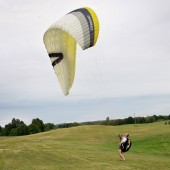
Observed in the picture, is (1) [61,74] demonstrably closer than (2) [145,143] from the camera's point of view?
Yes

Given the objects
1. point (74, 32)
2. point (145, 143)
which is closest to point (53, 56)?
point (74, 32)

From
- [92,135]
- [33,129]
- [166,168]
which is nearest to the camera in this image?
[166,168]

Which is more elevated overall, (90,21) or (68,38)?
(90,21)

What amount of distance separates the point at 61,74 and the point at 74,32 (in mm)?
2946

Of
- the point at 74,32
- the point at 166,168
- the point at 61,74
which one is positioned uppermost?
the point at 74,32

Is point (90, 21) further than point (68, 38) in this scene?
No

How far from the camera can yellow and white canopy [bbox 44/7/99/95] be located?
17391 millimetres

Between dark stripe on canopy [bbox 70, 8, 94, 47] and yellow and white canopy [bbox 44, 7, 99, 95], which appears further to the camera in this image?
dark stripe on canopy [bbox 70, 8, 94, 47]

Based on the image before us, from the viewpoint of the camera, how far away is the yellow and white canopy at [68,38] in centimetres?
1739

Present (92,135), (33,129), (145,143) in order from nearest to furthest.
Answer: (145,143) → (92,135) → (33,129)

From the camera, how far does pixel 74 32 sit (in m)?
17.4

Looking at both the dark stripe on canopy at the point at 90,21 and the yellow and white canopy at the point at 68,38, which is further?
the dark stripe on canopy at the point at 90,21

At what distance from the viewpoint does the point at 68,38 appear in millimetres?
19562

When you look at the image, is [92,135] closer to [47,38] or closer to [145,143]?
[145,143]
